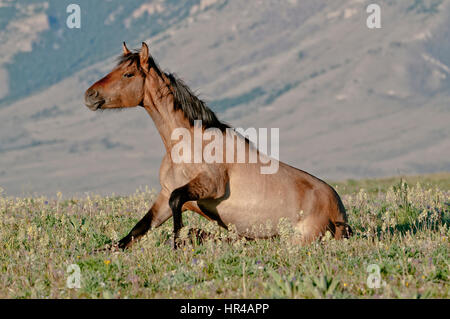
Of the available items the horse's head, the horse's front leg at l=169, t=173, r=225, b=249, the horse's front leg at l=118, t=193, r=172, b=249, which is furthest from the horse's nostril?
the horse's front leg at l=169, t=173, r=225, b=249

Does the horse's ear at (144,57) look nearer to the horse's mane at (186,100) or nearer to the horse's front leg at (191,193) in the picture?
the horse's mane at (186,100)

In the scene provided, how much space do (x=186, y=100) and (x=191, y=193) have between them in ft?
4.76

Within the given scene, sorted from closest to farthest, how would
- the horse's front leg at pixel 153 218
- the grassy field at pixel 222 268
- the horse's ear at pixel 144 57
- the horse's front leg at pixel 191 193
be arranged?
the grassy field at pixel 222 268, the horse's front leg at pixel 191 193, the horse's ear at pixel 144 57, the horse's front leg at pixel 153 218

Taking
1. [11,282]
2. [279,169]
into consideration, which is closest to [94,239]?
[11,282]

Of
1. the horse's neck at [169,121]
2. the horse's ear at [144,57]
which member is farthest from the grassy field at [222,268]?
the horse's ear at [144,57]

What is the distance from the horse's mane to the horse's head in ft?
0.24

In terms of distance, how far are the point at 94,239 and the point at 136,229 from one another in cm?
78

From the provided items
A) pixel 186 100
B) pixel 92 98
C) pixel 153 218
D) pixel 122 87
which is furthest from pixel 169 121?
pixel 153 218

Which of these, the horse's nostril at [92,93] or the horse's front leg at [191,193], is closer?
the horse's front leg at [191,193]

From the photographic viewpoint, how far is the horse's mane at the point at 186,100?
927 centimetres

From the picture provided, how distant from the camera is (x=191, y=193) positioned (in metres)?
8.67

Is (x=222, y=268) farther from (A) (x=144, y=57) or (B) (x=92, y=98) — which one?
(A) (x=144, y=57)

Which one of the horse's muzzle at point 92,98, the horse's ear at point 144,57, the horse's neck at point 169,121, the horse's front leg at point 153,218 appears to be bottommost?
the horse's front leg at point 153,218

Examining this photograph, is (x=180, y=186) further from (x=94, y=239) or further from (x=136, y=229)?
(x=94, y=239)
